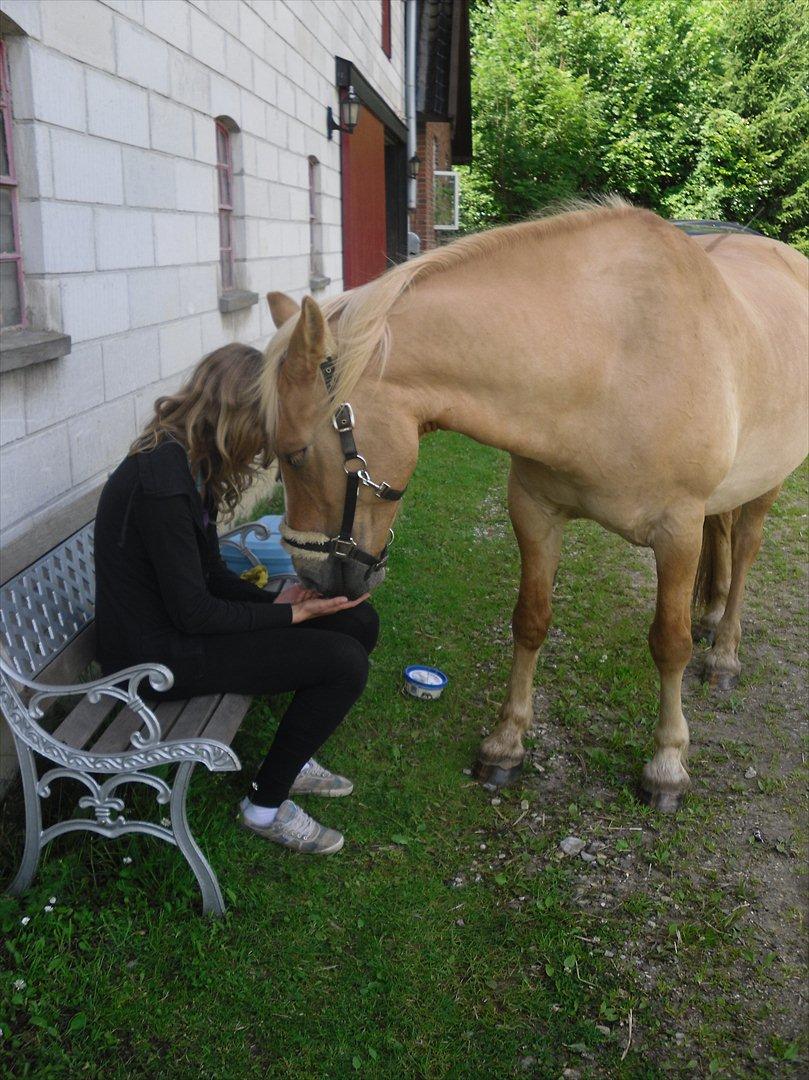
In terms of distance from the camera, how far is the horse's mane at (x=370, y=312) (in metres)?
2.16

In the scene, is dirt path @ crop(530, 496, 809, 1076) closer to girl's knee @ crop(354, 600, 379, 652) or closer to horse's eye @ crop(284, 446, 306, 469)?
girl's knee @ crop(354, 600, 379, 652)

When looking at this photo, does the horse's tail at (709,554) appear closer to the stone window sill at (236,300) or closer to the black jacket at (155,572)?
the black jacket at (155,572)

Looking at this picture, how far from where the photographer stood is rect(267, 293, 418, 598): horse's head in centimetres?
217

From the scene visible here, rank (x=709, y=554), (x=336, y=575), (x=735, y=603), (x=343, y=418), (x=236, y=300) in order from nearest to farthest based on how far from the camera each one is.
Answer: (x=343, y=418) → (x=336, y=575) → (x=735, y=603) → (x=709, y=554) → (x=236, y=300)

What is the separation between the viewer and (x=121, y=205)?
363 centimetres

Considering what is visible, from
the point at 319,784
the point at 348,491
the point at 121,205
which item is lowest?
the point at 319,784

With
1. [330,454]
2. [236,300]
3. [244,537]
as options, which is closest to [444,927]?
[330,454]

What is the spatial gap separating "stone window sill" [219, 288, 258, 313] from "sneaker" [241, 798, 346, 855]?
3.42 metres

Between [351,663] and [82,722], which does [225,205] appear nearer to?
[351,663]

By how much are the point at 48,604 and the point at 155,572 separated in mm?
477

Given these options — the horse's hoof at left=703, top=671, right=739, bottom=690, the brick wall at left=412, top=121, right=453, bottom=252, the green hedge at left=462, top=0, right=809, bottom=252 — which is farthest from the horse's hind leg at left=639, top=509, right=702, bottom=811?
the green hedge at left=462, top=0, right=809, bottom=252

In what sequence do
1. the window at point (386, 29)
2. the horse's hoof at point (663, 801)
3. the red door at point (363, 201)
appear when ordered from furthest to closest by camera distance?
1. the window at point (386, 29)
2. the red door at point (363, 201)
3. the horse's hoof at point (663, 801)

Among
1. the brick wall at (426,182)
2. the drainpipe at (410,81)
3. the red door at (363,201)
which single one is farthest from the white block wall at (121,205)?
the brick wall at (426,182)

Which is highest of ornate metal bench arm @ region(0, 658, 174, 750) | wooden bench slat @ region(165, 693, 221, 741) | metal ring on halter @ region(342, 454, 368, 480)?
metal ring on halter @ region(342, 454, 368, 480)
